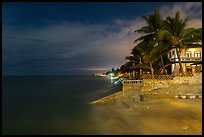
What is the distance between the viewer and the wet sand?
1075 centimetres

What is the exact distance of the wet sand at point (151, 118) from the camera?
10.8m

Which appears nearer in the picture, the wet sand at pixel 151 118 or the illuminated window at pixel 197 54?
the wet sand at pixel 151 118

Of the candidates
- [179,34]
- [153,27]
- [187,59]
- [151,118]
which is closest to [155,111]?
[151,118]

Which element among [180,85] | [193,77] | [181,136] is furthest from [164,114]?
[193,77]

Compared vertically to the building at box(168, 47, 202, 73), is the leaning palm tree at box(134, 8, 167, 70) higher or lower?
higher

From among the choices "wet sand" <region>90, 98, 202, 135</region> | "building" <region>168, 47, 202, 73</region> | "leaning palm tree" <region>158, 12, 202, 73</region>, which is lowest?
"wet sand" <region>90, 98, 202, 135</region>

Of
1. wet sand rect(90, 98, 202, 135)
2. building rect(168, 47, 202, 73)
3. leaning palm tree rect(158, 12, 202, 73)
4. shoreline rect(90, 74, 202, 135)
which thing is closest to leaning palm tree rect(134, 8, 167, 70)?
leaning palm tree rect(158, 12, 202, 73)

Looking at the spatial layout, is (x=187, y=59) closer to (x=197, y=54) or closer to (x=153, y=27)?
(x=197, y=54)

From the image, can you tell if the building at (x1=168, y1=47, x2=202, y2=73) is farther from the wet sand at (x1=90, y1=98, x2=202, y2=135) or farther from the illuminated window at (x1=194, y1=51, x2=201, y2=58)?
the wet sand at (x1=90, y1=98, x2=202, y2=135)

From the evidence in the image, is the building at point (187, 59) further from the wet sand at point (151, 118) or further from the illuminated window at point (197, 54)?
the wet sand at point (151, 118)

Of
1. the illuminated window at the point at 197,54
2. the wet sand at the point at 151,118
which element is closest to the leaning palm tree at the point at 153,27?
the illuminated window at the point at 197,54

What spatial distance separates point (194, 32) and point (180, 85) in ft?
23.8

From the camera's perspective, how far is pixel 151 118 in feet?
42.7

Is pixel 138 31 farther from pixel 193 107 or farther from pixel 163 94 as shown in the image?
pixel 193 107
